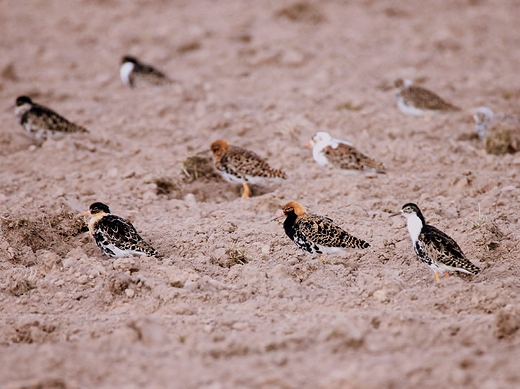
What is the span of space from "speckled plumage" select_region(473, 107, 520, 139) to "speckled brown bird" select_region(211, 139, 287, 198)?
140 inches

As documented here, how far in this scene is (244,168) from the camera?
9.59m

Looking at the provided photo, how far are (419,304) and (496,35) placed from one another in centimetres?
1148

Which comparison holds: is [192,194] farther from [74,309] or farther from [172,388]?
[172,388]

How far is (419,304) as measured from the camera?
6613 millimetres

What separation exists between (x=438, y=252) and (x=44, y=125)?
6596 mm

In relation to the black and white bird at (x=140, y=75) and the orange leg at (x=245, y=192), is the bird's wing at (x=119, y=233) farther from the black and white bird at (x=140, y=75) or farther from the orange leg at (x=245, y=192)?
the black and white bird at (x=140, y=75)

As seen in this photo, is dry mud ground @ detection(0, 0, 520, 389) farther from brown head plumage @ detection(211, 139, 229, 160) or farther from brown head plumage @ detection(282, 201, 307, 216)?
brown head plumage @ detection(211, 139, 229, 160)

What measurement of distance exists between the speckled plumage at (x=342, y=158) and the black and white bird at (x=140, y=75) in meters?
4.59

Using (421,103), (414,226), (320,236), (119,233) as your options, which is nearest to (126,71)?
(421,103)

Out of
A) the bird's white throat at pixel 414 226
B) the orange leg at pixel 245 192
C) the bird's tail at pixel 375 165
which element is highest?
the bird's white throat at pixel 414 226

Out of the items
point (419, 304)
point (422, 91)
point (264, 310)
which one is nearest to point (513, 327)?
point (419, 304)

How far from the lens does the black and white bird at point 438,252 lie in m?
6.94

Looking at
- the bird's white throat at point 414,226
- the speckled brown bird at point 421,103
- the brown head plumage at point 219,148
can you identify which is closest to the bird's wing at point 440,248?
the bird's white throat at point 414,226

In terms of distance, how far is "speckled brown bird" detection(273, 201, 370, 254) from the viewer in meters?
7.54
